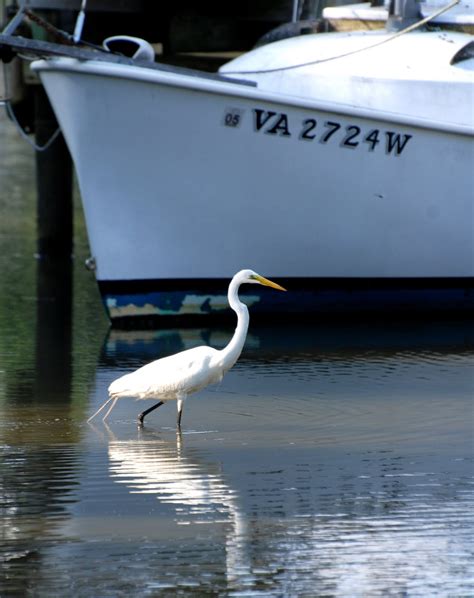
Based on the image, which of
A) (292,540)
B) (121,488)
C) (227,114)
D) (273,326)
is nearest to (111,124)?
(227,114)

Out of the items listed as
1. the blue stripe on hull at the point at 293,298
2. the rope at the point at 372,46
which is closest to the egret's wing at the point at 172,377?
the blue stripe on hull at the point at 293,298

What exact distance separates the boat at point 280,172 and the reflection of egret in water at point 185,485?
443 centimetres

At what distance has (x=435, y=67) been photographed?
14.3 m

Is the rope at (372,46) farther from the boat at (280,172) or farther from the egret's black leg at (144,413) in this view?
the egret's black leg at (144,413)

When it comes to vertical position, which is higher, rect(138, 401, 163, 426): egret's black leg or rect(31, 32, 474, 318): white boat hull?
rect(31, 32, 474, 318): white boat hull

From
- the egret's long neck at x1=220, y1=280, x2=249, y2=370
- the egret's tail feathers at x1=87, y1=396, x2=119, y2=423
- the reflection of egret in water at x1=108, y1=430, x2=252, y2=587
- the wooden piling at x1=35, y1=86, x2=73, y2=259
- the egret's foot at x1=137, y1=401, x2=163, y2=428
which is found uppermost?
the egret's long neck at x1=220, y1=280, x2=249, y2=370

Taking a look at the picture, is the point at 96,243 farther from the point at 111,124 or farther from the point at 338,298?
the point at 338,298

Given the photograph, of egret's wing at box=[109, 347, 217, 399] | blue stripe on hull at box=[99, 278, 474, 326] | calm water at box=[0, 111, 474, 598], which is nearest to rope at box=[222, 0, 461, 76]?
blue stripe on hull at box=[99, 278, 474, 326]

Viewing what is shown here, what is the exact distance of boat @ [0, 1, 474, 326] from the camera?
1368 cm

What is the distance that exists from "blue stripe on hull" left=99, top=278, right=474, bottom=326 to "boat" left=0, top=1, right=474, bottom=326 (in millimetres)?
16

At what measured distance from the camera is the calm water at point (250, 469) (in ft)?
23.3

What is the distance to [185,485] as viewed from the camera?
8703mm

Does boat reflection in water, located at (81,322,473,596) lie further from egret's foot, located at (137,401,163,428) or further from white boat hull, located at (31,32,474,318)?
white boat hull, located at (31,32,474,318)

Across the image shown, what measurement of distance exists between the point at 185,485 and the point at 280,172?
5773 millimetres
